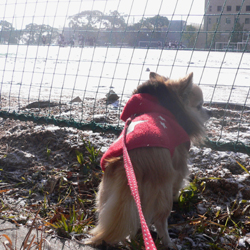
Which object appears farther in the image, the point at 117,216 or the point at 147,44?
the point at 147,44

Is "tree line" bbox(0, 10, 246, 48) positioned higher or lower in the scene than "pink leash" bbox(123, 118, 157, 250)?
higher

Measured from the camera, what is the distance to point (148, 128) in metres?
1.89

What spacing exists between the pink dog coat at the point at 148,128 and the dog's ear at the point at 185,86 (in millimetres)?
226

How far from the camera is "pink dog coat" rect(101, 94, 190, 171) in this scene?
184cm

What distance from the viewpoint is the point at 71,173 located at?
9.50ft

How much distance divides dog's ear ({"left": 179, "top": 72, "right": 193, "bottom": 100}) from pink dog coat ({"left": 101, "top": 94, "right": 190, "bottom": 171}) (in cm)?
23

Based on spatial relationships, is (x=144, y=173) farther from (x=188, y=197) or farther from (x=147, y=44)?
Result: (x=147, y=44)

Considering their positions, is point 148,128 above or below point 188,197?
above

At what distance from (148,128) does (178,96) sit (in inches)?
22.7

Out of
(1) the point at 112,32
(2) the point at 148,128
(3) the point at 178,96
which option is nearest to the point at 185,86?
(3) the point at 178,96

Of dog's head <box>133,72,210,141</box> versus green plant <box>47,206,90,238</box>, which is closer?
green plant <box>47,206,90,238</box>

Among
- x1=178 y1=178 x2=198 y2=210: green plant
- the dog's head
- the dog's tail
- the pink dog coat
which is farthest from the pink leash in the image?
x1=178 y1=178 x2=198 y2=210: green plant

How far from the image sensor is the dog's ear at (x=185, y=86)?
2.29m

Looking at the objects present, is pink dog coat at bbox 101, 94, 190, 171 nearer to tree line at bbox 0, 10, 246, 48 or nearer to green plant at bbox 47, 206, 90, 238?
green plant at bbox 47, 206, 90, 238
